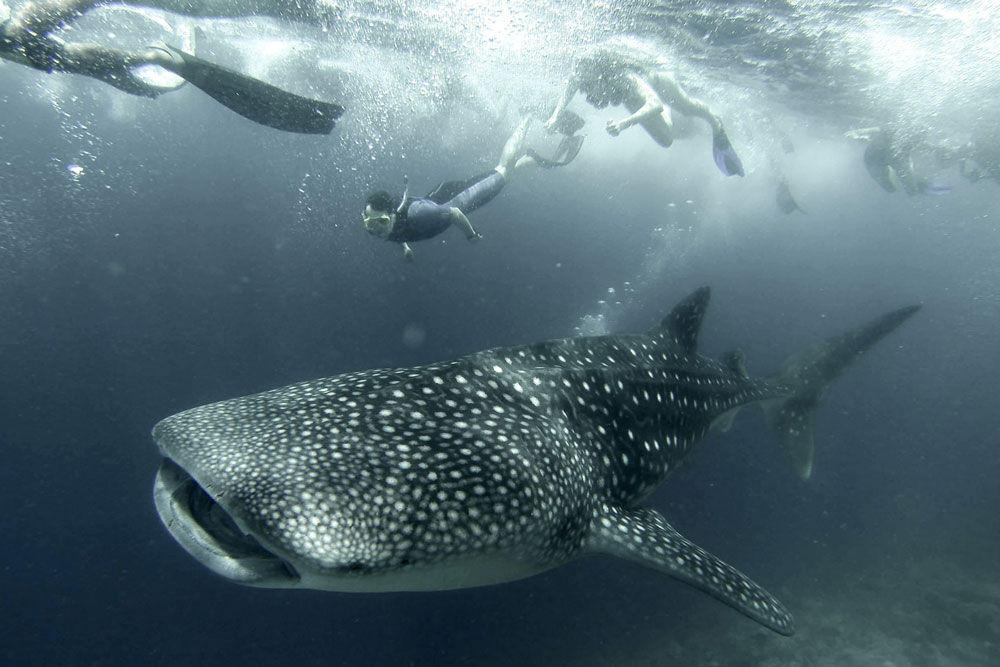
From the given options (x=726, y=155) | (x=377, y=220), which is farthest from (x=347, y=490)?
(x=726, y=155)

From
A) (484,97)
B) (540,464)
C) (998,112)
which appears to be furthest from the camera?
(484,97)

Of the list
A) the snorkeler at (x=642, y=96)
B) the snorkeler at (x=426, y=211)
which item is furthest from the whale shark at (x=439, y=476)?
the snorkeler at (x=642, y=96)

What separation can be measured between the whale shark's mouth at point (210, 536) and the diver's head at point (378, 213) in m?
5.32

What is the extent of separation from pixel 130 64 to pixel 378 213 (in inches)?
133

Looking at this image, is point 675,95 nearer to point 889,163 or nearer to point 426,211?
point 889,163

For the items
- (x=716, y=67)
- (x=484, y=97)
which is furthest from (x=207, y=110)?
(x=716, y=67)

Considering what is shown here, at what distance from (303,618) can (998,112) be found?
31.9 meters

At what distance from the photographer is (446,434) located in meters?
2.69

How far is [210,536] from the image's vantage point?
221cm

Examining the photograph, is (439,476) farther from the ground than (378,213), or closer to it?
farther from the ground

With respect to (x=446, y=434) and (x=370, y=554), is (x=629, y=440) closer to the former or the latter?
(x=446, y=434)

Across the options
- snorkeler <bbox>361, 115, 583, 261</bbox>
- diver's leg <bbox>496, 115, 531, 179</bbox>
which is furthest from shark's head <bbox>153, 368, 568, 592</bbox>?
diver's leg <bbox>496, 115, 531, 179</bbox>

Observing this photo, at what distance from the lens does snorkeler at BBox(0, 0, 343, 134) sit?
4969 millimetres

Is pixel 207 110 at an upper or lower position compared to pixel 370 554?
lower
